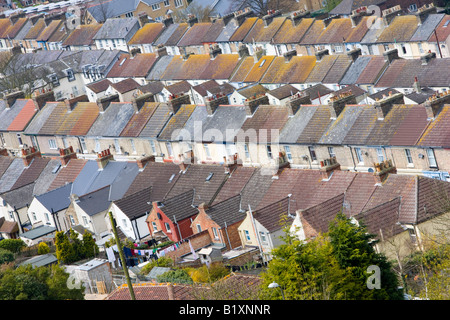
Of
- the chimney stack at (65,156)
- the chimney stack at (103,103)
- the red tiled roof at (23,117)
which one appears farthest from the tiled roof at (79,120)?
the chimney stack at (65,156)

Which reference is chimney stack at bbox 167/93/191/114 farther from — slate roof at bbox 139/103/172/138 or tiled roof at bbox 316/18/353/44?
tiled roof at bbox 316/18/353/44

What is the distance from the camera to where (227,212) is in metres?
46.4

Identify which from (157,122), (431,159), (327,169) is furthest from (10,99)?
(431,159)

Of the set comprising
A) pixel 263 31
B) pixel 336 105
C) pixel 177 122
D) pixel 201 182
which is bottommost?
pixel 201 182

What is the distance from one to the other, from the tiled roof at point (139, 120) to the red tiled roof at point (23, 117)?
14.1 m

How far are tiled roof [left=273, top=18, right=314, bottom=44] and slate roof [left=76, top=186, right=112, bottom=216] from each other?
132ft

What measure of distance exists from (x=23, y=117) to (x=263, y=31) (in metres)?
31.8

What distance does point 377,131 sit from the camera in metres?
49.8

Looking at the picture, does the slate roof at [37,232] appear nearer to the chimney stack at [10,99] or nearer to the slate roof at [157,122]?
the slate roof at [157,122]

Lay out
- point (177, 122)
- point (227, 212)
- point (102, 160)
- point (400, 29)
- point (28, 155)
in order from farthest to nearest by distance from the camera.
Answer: point (400, 29) < point (28, 155) < point (177, 122) < point (102, 160) < point (227, 212)

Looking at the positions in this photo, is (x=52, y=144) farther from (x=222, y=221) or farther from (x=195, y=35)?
(x=195, y=35)

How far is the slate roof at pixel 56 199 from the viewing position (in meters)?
55.2

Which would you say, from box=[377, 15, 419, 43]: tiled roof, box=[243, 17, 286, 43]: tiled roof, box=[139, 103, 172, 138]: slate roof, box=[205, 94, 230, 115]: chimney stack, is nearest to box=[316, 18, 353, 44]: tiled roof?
box=[377, 15, 419, 43]: tiled roof
